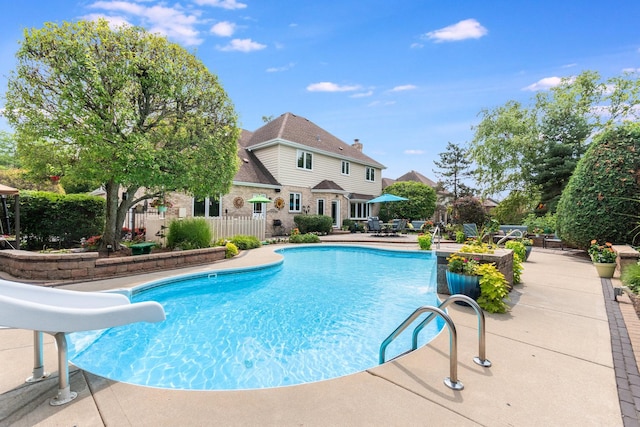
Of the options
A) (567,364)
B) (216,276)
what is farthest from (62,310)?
(216,276)

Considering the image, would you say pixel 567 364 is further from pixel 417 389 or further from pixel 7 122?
pixel 7 122

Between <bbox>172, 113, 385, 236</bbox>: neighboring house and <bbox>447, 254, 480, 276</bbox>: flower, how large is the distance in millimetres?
13346

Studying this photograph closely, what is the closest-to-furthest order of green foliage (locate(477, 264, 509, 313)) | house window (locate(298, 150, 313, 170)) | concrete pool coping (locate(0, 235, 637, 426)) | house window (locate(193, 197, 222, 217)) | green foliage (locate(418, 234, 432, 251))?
concrete pool coping (locate(0, 235, 637, 426))
green foliage (locate(477, 264, 509, 313))
green foliage (locate(418, 234, 432, 251))
house window (locate(193, 197, 222, 217))
house window (locate(298, 150, 313, 170))

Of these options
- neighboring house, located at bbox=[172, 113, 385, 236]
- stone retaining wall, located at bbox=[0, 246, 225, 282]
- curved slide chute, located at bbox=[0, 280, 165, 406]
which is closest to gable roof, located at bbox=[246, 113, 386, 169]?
neighboring house, located at bbox=[172, 113, 385, 236]

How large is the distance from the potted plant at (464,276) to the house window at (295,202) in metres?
15.1

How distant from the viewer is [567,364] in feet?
9.71

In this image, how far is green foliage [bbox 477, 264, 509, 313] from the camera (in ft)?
14.8

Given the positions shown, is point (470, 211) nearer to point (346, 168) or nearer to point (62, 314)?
point (346, 168)

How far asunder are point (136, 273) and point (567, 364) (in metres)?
8.87

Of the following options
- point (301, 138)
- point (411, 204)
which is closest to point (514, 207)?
point (411, 204)

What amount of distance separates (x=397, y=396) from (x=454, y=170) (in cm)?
4153

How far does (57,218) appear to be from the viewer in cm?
1002

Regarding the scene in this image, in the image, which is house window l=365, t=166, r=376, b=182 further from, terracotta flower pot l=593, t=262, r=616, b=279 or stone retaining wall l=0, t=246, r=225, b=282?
stone retaining wall l=0, t=246, r=225, b=282

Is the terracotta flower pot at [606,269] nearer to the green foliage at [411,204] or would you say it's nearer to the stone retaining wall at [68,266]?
the stone retaining wall at [68,266]
